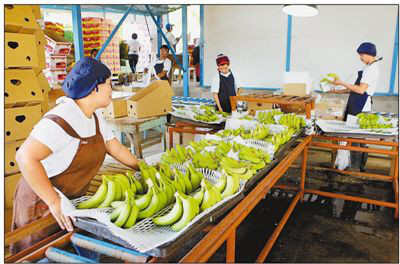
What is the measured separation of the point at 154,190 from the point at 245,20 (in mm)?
7571

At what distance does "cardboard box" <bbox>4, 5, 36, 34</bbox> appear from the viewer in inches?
125

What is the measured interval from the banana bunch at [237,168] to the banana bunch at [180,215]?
543 mm

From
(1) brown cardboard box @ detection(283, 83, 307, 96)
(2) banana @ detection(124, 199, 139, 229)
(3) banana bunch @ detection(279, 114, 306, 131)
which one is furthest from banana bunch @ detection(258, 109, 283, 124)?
(2) banana @ detection(124, 199, 139, 229)

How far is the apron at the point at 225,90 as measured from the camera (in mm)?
5160

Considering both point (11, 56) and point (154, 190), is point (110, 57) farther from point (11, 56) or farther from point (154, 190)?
point (154, 190)

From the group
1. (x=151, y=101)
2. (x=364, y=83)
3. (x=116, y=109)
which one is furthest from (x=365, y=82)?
(x=116, y=109)

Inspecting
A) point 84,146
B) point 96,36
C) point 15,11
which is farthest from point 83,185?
point 96,36

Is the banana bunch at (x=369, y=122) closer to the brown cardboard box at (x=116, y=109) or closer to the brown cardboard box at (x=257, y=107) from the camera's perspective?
the brown cardboard box at (x=257, y=107)

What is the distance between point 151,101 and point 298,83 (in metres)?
2.91

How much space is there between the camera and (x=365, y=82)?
4547 mm

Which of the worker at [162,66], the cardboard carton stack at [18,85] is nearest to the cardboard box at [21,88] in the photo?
the cardboard carton stack at [18,85]

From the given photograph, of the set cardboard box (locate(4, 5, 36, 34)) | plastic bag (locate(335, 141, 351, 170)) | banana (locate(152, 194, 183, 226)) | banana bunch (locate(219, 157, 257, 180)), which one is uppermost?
cardboard box (locate(4, 5, 36, 34))

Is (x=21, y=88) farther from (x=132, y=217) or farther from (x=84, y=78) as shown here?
(x=132, y=217)

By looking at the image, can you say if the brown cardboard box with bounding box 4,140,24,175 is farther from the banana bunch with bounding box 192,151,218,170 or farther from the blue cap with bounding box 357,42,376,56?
the blue cap with bounding box 357,42,376,56
